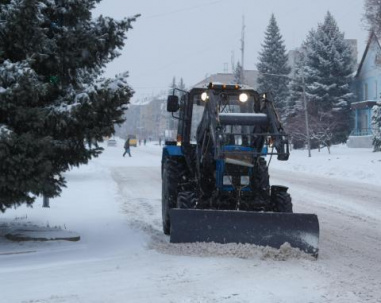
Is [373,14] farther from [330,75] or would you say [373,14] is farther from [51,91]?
[51,91]

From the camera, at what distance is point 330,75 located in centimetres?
4975

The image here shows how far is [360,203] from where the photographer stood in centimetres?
1319

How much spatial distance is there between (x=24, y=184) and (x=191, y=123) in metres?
3.05

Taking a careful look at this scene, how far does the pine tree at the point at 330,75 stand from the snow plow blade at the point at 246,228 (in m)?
42.7

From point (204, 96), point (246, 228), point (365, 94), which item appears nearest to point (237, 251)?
point (246, 228)

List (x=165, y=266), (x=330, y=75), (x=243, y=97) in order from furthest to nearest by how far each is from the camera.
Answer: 1. (x=330, y=75)
2. (x=243, y=97)
3. (x=165, y=266)

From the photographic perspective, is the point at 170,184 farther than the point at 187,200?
Yes

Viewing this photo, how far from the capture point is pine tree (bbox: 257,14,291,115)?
195ft

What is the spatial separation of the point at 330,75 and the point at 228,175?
145 ft

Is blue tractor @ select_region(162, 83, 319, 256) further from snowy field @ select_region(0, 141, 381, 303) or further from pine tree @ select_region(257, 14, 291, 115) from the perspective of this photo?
pine tree @ select_region(257, 14, 291, 115)

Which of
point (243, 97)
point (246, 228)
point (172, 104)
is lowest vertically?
point (246, 228)

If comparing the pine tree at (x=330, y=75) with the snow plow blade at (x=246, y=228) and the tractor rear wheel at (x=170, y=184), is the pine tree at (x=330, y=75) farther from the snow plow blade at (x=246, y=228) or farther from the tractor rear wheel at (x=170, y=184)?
the snow plow blade at (x=246, y=228)

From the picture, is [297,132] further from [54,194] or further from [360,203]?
Answer: [54,194]

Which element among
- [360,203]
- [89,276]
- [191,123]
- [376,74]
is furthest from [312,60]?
[89,276]
